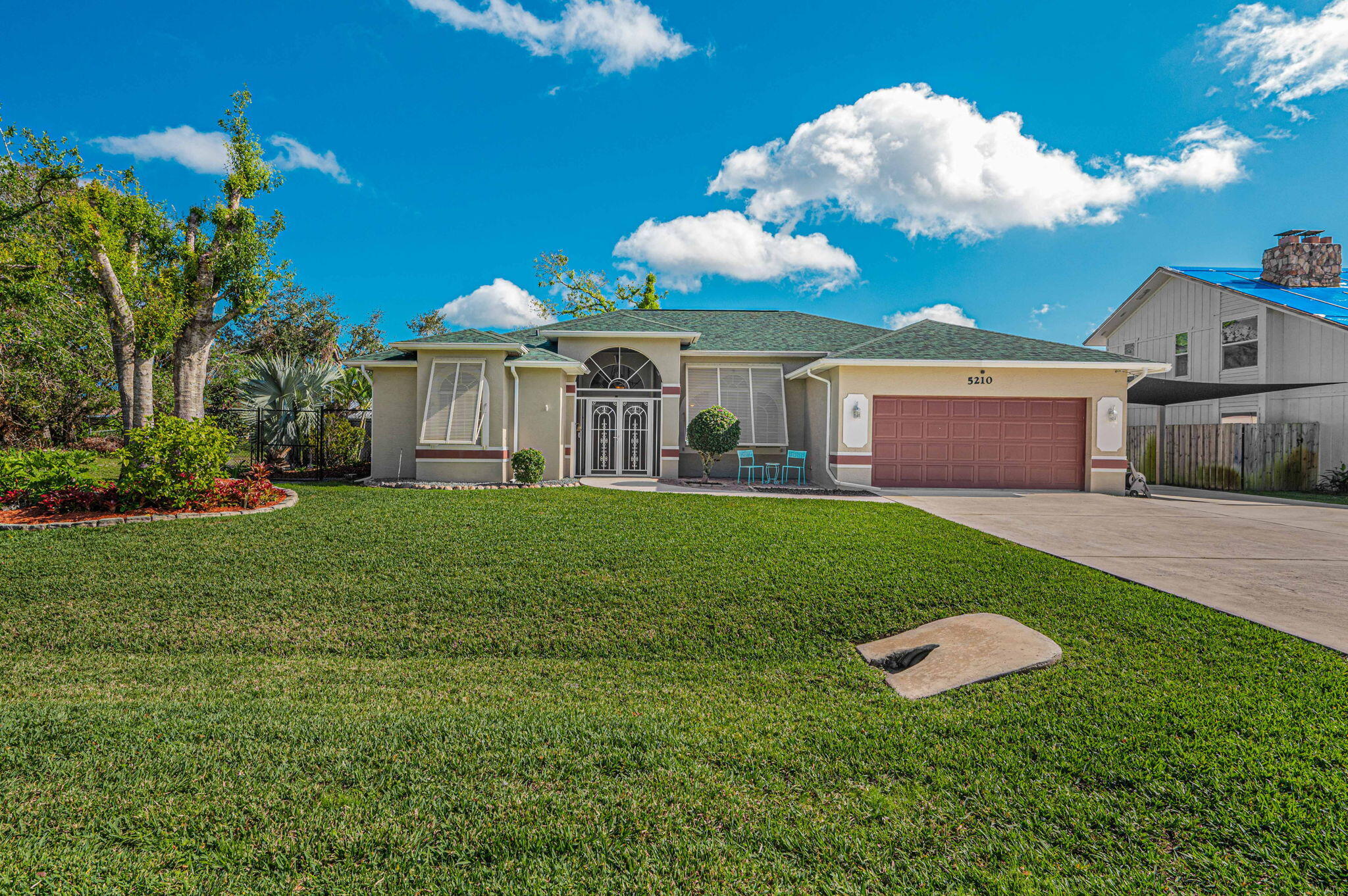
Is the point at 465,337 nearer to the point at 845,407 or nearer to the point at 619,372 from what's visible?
the point at 619,372

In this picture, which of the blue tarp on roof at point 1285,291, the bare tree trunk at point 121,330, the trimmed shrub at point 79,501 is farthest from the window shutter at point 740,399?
the blue tarp on roof at point 1285,291

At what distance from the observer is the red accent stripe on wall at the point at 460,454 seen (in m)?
14.6

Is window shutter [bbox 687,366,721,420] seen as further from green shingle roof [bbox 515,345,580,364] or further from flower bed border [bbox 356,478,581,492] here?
flower bed border [bbox 356,478,581,492]

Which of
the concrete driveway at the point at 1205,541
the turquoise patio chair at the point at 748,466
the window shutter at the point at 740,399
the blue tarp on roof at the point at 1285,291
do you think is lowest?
the concrete driveway at the point at 1205,541

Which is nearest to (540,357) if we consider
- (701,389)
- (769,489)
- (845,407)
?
(701,389)

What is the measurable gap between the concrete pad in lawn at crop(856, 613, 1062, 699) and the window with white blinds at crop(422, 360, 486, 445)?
11.3 m

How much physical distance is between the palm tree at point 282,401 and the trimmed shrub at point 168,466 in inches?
301

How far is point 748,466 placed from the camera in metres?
16.9

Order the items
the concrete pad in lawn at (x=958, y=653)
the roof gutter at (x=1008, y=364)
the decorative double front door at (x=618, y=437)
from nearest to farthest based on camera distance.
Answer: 1. the concrete pad in lawn at (x=958, y=653)
2. the roof gutter at (x=1008, y=364)
3. the decorative double front door at (x=618, y=437)

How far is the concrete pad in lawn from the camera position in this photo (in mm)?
4551

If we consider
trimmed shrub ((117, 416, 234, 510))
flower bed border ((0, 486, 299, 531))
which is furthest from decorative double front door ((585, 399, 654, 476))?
trimmed shrub ((117, 416, 234, 510))

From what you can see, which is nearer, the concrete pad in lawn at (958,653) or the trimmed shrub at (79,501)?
the concrete pad in lawn at (958,653)

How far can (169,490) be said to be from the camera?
9562 mm

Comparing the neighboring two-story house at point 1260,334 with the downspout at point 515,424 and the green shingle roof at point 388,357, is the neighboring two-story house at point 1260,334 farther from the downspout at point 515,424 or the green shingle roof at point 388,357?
the green shingle roof at point 388,357
